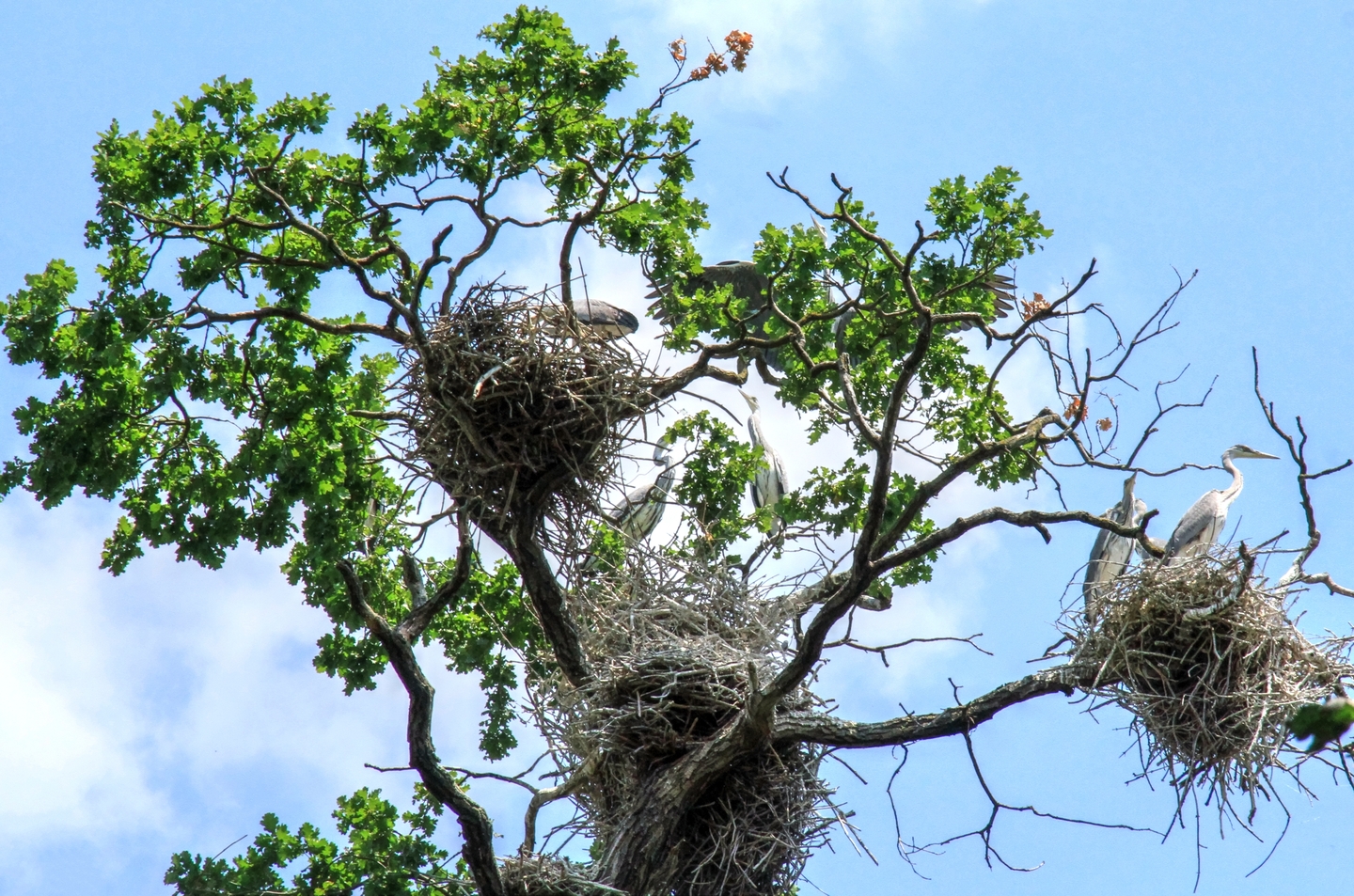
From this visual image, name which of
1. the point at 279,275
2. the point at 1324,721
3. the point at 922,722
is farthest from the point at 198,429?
the point at 1324,721

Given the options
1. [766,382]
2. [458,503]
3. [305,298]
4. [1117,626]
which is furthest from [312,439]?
[1117,626]

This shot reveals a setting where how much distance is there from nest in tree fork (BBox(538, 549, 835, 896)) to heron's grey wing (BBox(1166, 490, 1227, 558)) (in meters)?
3.98

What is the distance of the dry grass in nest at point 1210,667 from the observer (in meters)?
5.46

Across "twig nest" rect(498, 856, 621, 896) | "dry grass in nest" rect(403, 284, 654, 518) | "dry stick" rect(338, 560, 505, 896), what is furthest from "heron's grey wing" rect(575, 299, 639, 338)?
"twig nest" rect(498, 856, 621, 896)

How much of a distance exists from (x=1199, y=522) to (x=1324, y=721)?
26.1ft

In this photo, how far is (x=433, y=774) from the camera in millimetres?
5590

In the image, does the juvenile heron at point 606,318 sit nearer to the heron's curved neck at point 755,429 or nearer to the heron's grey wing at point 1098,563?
the heron's curved neck at point 755,429

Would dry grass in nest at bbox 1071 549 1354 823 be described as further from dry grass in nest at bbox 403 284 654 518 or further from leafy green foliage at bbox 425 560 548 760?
leafy green foliage at bbox 425 560 548 760

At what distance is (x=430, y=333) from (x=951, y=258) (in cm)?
314

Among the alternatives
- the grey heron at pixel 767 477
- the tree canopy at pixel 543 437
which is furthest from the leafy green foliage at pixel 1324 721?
the grey heron at pixel 767 477

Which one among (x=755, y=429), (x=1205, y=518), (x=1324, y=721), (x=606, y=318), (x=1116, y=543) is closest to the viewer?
(x=1324, y=721)

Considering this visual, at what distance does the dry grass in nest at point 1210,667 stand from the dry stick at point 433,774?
8.70 feet

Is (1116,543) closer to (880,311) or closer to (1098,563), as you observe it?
(1098,563)

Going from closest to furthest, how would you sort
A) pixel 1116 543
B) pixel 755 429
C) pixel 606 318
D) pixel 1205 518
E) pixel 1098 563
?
pixel 606 318 → pixel 1205 518 → pixel 1098 563 → pixel 1116 543 → pixel 755 429
